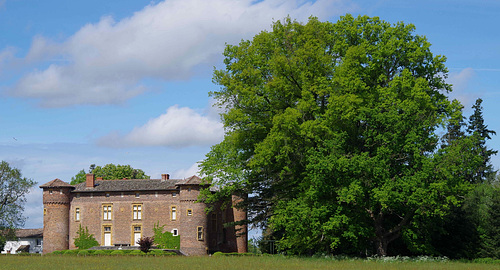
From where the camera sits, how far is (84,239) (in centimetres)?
6059

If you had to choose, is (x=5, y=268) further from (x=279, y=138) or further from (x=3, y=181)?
(x=3, y=181)

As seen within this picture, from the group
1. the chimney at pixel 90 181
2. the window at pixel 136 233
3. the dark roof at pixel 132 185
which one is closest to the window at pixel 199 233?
the dark roof at pixel 132 185

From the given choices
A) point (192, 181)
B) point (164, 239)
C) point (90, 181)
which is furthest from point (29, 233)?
point (192, 181)

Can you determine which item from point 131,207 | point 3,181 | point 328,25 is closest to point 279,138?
point 328,25

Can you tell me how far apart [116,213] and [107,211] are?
1.03 metres

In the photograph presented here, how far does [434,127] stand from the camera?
1272 inches

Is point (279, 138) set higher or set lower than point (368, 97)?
lower

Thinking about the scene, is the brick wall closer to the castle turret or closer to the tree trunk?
the castle turret

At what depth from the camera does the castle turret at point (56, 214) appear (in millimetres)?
60500

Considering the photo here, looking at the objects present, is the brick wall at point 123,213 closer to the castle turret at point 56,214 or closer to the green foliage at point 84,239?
the green foliage at point 84,239

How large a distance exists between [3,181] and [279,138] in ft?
129

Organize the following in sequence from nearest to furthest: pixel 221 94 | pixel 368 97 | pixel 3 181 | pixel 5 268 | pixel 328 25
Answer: pixel 5 268
pixel 368 97
pixel 328 25
pixel 221 94
pixel 3 181

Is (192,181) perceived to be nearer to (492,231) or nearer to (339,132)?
(339,132)

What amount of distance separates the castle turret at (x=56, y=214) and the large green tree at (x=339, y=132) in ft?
95.7
